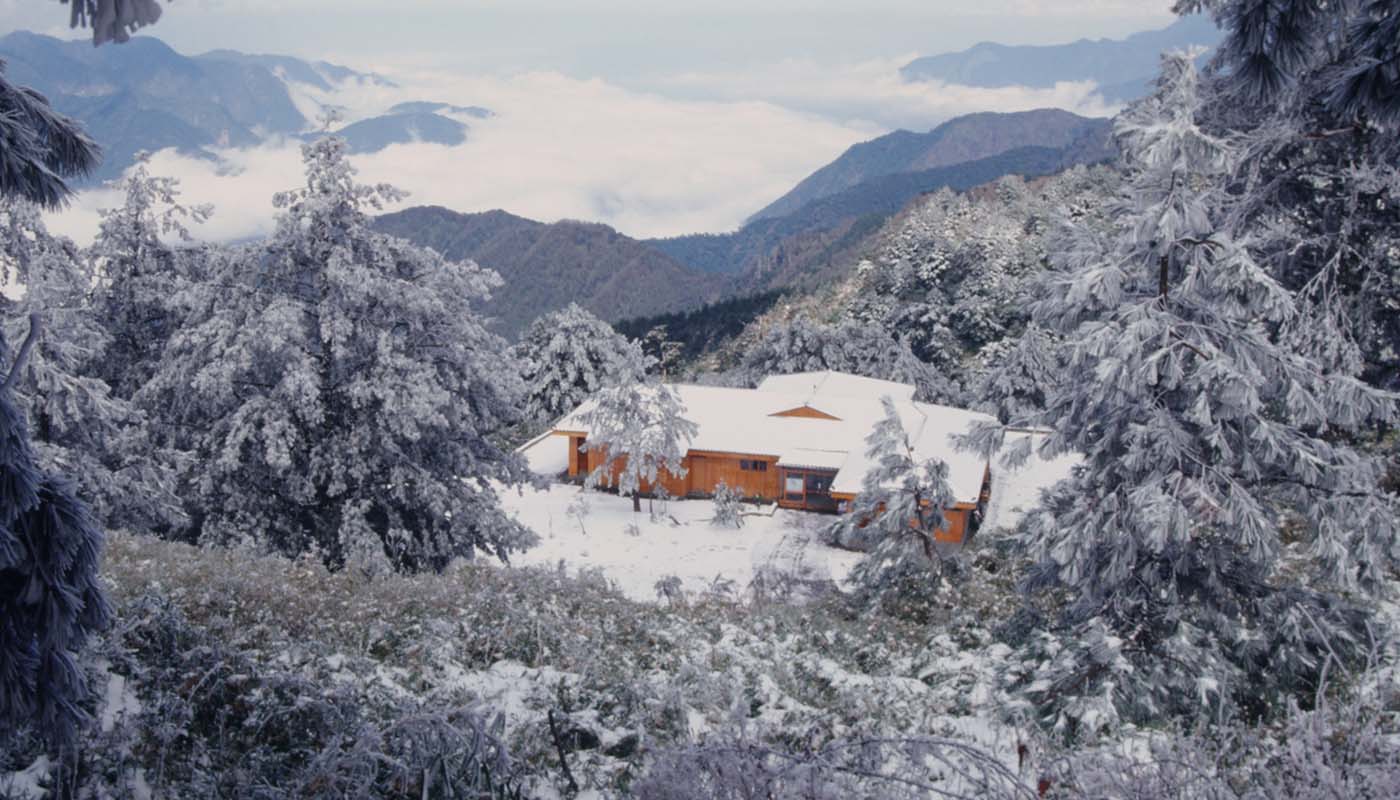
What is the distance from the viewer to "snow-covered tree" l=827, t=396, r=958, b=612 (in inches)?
475

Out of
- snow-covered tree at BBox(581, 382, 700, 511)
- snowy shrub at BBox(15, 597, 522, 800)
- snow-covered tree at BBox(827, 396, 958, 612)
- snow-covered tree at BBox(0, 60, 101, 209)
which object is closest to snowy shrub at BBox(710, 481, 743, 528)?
snow-covered tree at BBox(581, 382, 700, 511)

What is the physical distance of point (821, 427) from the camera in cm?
3206

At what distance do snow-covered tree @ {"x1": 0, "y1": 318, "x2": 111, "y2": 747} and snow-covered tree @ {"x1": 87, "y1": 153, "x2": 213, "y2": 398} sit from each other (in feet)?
41.5

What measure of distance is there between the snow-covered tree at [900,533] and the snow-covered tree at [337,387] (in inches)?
238

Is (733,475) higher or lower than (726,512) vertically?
higher

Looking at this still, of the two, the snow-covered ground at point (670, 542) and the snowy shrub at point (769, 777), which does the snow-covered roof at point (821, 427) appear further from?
the snowy shrub at point (769, 777)

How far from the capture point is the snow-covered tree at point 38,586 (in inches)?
146

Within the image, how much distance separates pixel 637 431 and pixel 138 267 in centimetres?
1554

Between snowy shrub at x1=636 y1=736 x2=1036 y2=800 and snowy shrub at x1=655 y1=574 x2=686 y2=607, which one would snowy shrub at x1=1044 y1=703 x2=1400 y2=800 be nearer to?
snowy shrub at x1=636 y1=736 x2=1036 y2=800

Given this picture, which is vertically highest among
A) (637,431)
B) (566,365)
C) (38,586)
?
(566,365)

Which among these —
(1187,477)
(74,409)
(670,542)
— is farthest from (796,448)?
(74,409)

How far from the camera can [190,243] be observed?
15617mm

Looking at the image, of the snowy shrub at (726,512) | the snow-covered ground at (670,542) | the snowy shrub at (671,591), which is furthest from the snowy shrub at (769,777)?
the snowy shrub at (726,512)

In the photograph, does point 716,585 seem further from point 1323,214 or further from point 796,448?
point 796,448
